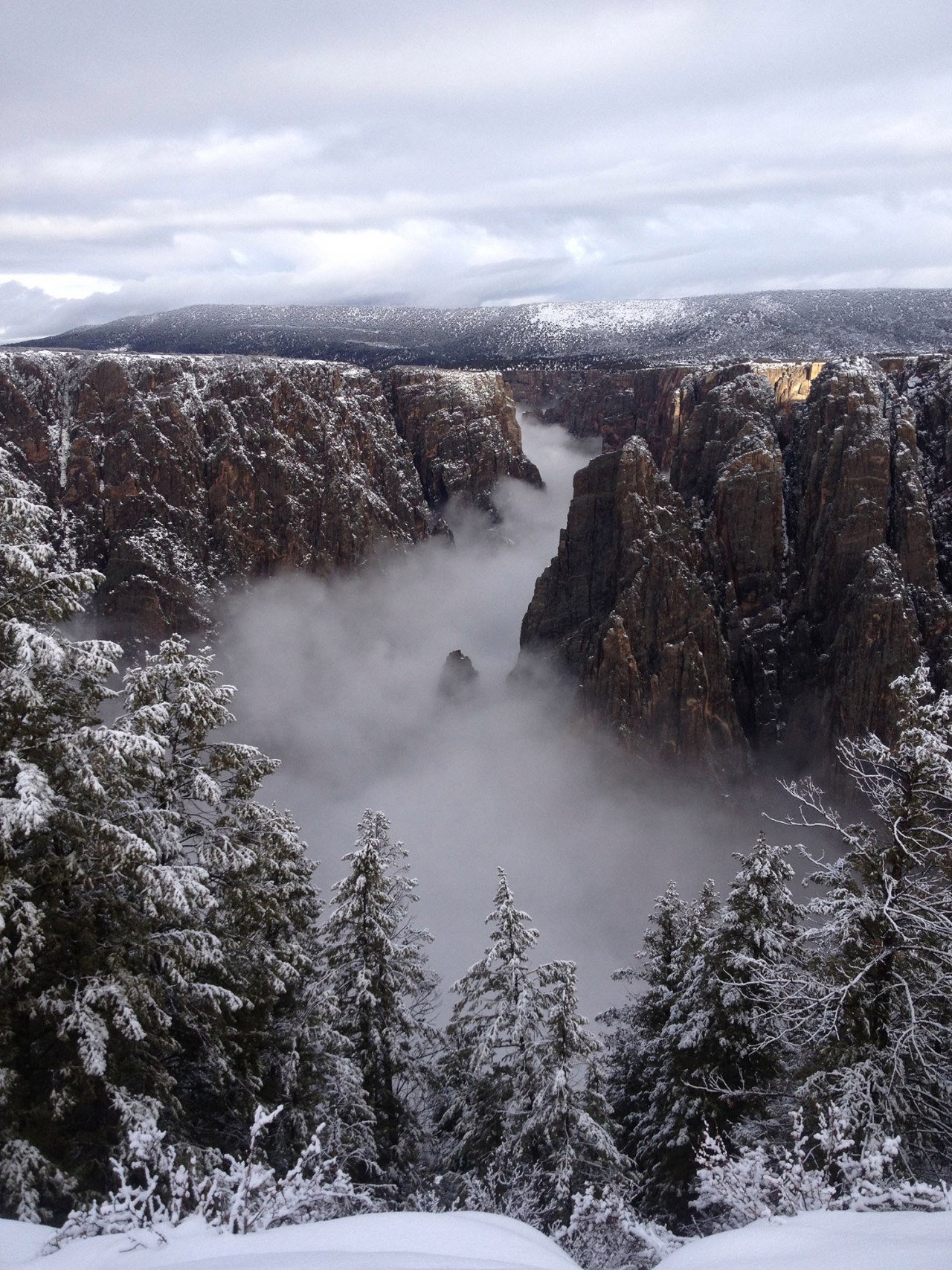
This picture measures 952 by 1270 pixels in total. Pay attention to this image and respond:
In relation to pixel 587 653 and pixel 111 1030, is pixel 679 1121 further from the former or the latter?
pixel 587 653

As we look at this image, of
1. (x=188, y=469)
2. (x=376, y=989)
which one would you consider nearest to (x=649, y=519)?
(x=188, y=469)

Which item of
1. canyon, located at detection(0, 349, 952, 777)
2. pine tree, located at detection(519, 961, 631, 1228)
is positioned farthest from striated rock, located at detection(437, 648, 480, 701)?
pine tree, located at detection(519, 961, 631, 1228)

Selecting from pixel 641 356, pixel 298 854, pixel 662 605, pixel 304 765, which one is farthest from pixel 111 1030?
pixel 641 356

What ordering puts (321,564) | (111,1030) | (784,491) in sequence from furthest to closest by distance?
(321,564) → (784,491) → (111,1030)

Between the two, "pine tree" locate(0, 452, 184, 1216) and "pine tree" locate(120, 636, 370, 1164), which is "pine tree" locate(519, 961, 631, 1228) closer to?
"pine tree" locate(120, 636, 370, 1164)

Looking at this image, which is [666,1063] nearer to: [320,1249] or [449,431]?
[320,1249]

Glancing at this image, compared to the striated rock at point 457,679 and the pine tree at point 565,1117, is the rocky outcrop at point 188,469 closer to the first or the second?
the striated rock at point 457,679

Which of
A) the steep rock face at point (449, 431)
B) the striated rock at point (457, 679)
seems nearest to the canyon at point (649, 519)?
the steep rock face at point (449, 431)
